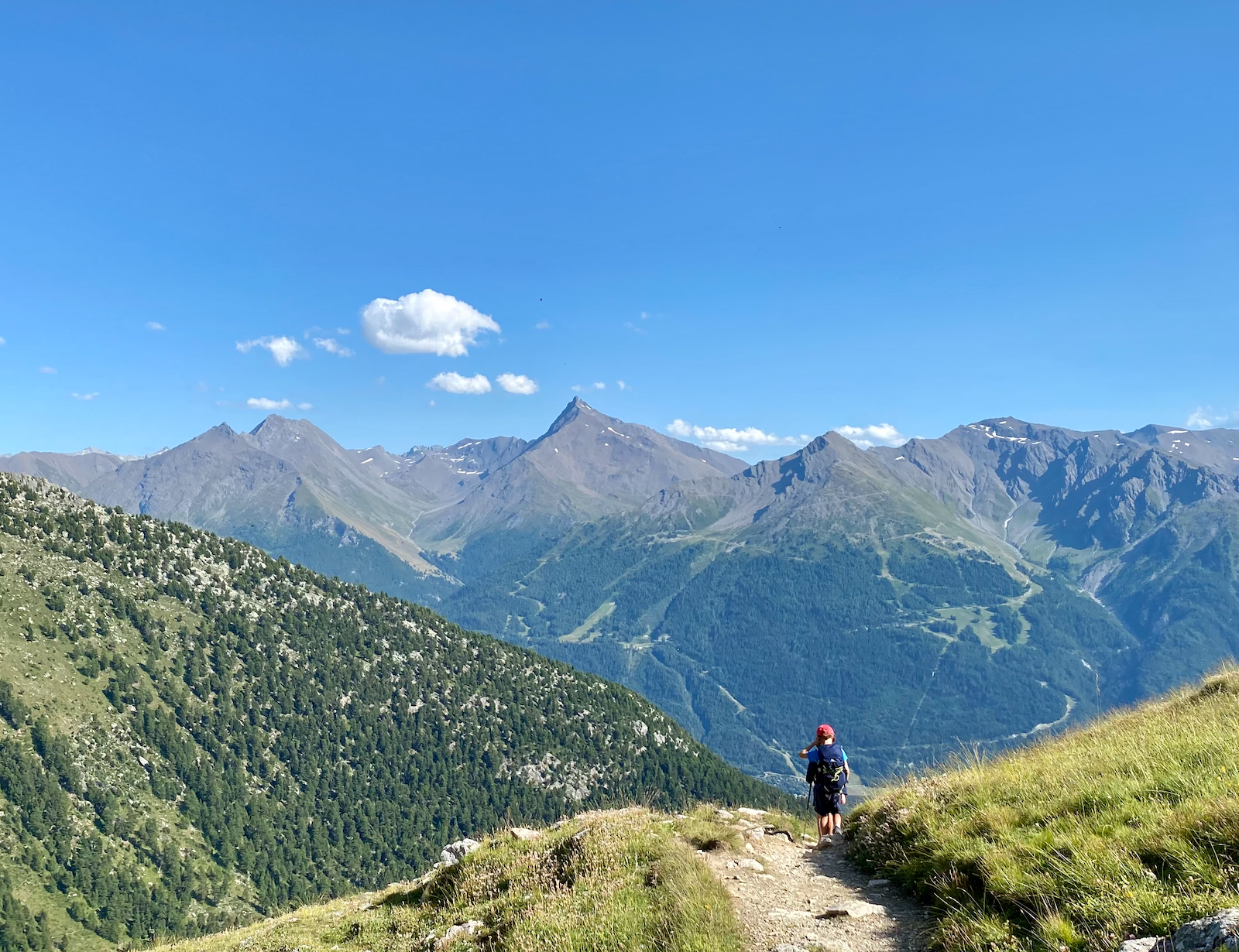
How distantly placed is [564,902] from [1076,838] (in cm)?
999

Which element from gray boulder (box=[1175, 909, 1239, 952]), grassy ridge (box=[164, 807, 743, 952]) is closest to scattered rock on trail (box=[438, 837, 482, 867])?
grassy ridge (box=[164, 807, 743, 952])

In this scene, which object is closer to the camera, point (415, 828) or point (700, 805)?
point (700, 805)

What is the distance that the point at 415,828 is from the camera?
191375 millimetres

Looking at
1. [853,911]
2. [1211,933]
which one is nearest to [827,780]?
[853,911]

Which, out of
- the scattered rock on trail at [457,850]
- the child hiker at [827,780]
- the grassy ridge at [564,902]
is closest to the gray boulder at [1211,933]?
the grassy ridge at [564,902]

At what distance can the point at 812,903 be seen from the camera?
1365 cm

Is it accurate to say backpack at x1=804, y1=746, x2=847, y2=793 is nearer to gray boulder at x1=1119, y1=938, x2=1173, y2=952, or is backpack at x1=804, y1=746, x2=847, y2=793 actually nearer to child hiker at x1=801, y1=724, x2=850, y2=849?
child hiker at x1=801, y1=724, x2=850, y2=849

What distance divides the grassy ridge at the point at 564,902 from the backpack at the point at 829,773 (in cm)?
395

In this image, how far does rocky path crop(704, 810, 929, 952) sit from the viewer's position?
1152cm

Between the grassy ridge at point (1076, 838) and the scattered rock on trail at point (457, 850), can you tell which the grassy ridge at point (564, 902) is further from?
the scattered rock on trail at point (457, 850)

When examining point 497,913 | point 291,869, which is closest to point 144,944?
point 497,913

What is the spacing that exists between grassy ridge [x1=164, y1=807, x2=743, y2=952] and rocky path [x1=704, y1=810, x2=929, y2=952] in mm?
758

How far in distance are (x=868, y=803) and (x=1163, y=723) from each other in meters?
8.62

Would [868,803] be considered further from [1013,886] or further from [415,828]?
[415,828]
